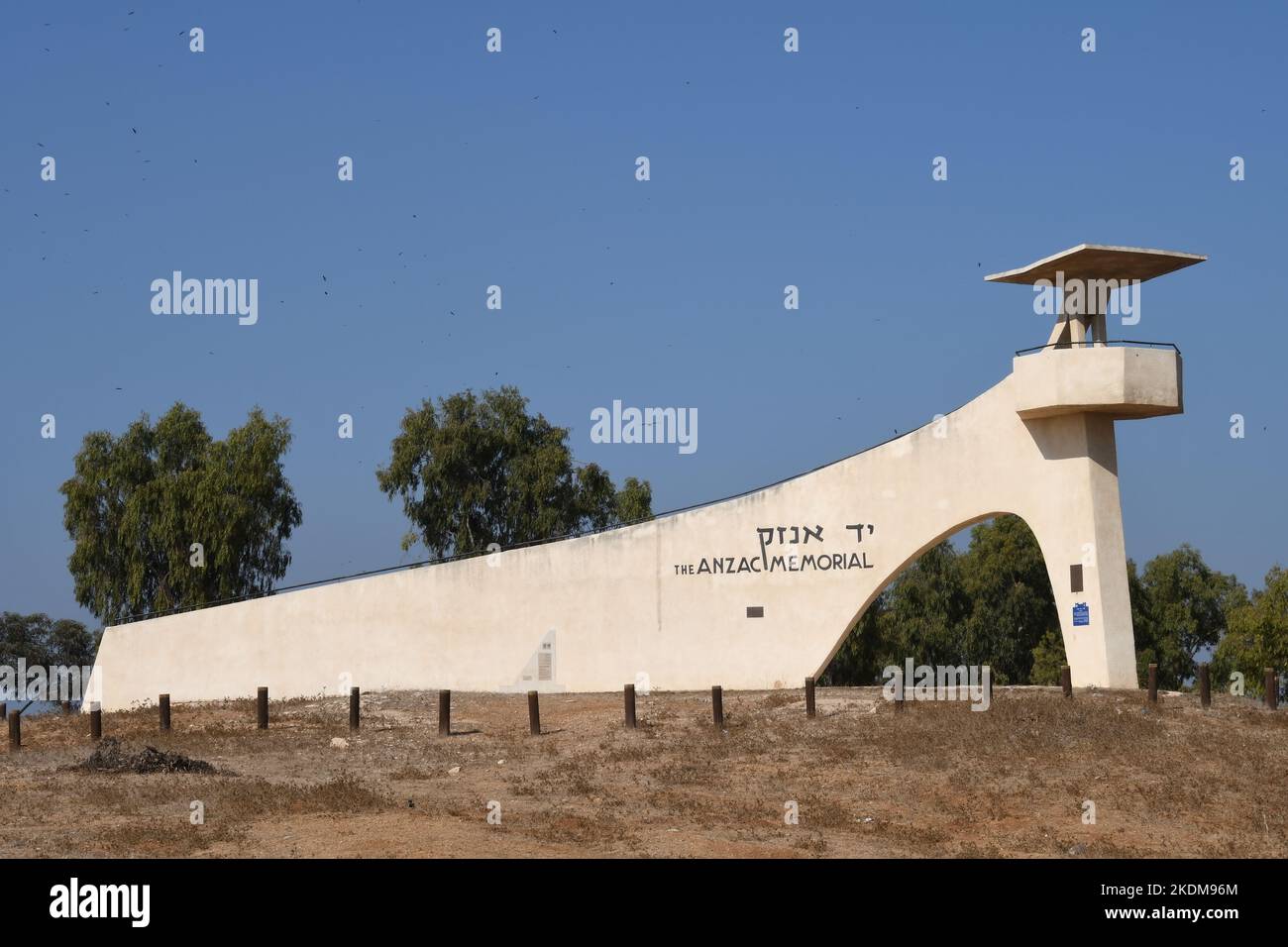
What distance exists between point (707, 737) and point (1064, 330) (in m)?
11.7

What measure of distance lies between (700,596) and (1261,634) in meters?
26.7

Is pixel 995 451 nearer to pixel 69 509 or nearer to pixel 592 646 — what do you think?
pixel 592 646

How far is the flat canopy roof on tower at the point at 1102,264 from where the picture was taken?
28.2 meters

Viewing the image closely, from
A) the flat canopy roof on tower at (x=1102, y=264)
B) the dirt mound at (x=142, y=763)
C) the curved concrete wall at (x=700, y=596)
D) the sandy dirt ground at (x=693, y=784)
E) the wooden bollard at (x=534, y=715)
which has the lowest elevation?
the sandy dirt ground at (x=693, y=784)

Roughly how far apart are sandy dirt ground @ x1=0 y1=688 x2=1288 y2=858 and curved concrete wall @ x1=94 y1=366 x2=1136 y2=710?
2264 millimetres

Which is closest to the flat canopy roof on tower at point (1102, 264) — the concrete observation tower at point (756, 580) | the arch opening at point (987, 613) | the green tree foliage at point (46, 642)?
the concrete observation tower at point (756, 580)

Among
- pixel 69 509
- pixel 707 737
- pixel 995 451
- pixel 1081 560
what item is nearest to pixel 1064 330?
pixel 995 451

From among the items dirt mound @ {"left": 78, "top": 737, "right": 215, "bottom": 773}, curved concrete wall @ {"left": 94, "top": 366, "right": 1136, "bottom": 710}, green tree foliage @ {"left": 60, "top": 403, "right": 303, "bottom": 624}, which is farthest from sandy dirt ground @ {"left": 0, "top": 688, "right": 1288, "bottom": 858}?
green tree foliage @ {"left": 60, "top": 403, "right": 303, "bottom": 624}

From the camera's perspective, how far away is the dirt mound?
2106cm

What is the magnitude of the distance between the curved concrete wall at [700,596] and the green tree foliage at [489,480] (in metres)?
19.8

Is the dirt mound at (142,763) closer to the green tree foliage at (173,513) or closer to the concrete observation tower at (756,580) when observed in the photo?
the concrete observation tower at (756,580)

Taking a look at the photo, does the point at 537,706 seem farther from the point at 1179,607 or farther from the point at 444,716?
the point at 1179,607

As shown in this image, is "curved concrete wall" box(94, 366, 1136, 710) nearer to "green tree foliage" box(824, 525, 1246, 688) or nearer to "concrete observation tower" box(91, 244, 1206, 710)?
"concrete observation tower" box(91, 244, 1206, 710)

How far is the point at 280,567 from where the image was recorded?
4956cm
